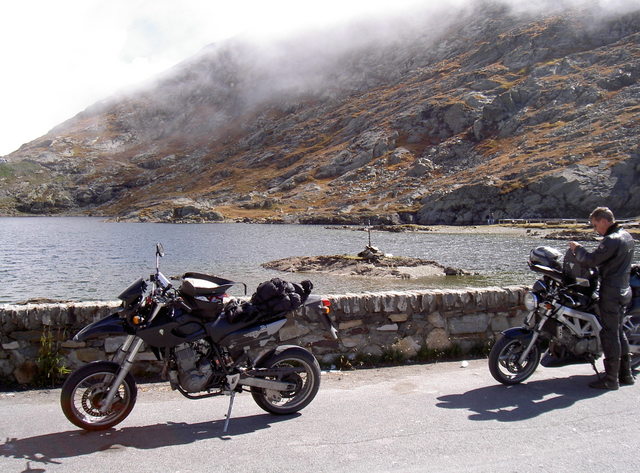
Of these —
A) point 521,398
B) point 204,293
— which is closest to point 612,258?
point 521,398

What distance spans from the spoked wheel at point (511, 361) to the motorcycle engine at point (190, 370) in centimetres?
376

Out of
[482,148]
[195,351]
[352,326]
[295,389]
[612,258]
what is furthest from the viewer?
[482,148]

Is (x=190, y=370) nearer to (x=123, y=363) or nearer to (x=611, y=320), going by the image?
(x=123, y=363)

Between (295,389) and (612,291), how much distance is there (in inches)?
170

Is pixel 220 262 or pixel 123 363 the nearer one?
pixel 123 363

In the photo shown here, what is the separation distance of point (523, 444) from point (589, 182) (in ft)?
326

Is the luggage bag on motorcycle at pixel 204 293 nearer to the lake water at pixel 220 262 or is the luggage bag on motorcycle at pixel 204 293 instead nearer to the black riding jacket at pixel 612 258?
the black riding jacket at pixel 612 258

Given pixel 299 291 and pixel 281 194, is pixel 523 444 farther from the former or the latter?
pixel 281 194

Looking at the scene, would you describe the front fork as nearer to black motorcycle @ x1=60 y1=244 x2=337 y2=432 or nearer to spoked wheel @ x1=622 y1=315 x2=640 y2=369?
black motorcycle @ x1=60 y1=244 x2=337 y2=432

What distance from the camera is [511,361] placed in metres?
7.33

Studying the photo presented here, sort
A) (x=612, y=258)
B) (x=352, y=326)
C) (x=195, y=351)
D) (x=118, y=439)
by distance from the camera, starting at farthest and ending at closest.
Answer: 1. (x=352, y=326)
2. (x=612, y=258)
3. (x=195, y=351)
4. (x=118, y=439)

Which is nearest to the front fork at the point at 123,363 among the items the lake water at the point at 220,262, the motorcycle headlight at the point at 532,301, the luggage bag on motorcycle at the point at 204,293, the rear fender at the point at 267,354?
the luggage bag on motorcycle at the point at 204,293

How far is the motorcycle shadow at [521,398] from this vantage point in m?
6.27

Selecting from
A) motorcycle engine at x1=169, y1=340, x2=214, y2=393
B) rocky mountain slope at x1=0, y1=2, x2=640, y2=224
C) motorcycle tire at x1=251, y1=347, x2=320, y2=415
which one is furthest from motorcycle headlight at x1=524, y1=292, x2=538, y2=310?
rocky mountain slope at x1=0, y1=2, x2=640, y2=224
